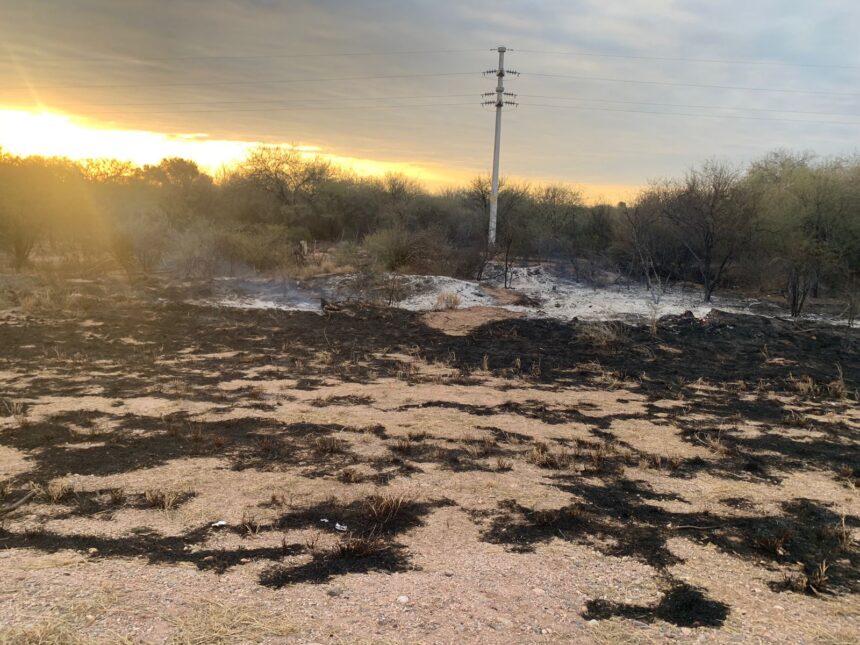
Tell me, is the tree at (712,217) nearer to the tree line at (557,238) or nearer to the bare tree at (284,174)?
the tree line at (557,238)

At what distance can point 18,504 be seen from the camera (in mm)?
4773

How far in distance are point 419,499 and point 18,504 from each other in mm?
3414

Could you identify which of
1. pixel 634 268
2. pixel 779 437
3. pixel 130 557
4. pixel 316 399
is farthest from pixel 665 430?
pixel 634 268

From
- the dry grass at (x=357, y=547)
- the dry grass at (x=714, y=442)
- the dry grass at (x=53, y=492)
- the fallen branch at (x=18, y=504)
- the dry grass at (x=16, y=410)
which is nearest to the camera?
the dry grass at (x=357, y=547)

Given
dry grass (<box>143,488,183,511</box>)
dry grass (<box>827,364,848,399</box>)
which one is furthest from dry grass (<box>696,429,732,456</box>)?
dry grass (<box>143,488,183,511</box>)

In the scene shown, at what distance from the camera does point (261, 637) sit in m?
3.15

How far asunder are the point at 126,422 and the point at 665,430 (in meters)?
7.02

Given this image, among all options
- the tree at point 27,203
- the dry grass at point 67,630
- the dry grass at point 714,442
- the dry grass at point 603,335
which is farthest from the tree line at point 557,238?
the dry grass at point 67,630

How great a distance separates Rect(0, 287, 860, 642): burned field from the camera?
11.5 ft

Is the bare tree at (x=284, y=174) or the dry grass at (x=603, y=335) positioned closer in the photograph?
the dry grass at (x=603, y=335)

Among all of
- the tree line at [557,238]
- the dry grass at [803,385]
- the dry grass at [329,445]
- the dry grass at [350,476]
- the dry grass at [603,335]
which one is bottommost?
the dry grass at [350,476]

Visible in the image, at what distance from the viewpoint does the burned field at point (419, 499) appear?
350 centimetres

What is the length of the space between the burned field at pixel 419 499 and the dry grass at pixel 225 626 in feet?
0.05

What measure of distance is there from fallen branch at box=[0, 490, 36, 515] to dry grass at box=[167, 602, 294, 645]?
246cm
